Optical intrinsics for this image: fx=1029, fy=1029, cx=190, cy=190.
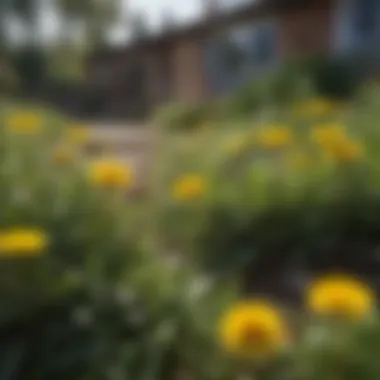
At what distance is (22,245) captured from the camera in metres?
2.17

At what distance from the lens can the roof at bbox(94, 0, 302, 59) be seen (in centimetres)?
1465

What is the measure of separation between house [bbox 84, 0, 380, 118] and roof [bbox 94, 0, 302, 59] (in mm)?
14

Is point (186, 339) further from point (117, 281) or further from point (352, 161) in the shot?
point (352, 161)

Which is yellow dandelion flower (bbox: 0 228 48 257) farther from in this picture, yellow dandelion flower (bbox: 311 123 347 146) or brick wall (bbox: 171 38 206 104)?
brick wall (bbox: 171 38 206 104)

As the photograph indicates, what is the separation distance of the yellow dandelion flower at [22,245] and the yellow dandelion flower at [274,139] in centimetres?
149

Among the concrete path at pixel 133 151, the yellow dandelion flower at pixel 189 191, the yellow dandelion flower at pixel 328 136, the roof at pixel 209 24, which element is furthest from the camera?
the roof at pixel 209 24

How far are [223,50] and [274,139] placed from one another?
511 inches

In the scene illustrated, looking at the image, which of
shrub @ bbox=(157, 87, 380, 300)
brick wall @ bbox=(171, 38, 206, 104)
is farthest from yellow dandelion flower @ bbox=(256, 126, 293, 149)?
brick wall @ bbox=(171, 38, 206, 104)

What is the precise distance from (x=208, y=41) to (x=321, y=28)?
414 centimetres

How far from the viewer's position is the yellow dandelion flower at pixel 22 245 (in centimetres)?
216

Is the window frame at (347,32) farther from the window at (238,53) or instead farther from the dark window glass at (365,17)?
the window at (238,53)

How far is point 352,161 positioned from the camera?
3.25m

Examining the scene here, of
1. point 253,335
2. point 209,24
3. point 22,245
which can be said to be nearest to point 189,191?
point 22,245

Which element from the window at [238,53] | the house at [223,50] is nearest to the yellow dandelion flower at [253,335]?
the house at [223,50]
